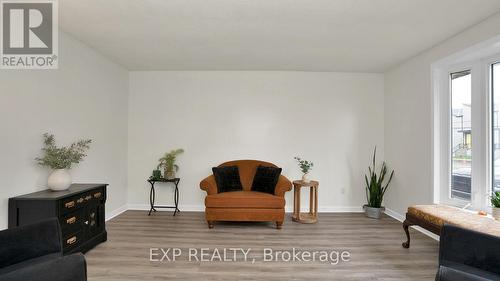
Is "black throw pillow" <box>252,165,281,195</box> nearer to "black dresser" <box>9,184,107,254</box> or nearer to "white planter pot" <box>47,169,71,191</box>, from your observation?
"black dresser" <box>9,184,107,254</box>

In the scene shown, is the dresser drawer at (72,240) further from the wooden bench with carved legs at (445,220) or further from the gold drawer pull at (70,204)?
the wooden bench with carved legs at (445,220)

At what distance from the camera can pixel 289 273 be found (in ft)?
7.82

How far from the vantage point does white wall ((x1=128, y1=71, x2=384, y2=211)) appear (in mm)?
4672

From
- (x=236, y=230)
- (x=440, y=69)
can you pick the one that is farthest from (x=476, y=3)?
(x=236, y=230)

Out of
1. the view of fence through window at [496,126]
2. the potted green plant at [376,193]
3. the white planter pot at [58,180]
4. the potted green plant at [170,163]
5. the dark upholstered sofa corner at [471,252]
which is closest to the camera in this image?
the dark upholstered sofa corner at [471,252]

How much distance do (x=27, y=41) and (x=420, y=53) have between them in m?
5.06

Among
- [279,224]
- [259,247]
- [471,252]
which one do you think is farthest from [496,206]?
[259,247]

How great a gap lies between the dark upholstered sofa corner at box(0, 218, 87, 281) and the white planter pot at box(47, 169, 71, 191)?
1256mm

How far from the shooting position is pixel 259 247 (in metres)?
2.98

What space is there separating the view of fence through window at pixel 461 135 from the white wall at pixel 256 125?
145 centimetres

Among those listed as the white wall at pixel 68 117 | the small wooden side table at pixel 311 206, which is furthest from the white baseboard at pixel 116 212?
the small wooden side table at pixel 311 206

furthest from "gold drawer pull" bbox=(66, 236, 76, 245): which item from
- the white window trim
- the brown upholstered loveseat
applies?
the white window trim

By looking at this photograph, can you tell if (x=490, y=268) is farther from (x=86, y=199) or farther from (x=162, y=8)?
(x=86, y=199)

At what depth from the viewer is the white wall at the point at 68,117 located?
2.42 metres
